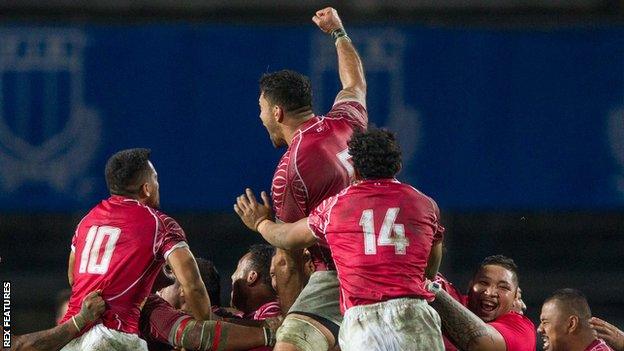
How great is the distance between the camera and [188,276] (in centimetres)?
723

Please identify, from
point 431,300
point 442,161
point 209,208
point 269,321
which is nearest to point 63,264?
point 209,208

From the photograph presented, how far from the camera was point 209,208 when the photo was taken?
12773 millimetres

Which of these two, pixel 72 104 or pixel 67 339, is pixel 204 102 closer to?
pixel 72 104

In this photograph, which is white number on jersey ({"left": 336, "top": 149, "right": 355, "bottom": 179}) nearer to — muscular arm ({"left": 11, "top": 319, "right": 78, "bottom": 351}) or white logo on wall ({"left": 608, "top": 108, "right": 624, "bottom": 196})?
muscular arm ({"left": 11, "top": 319, "right": 78, "bottom": 351})

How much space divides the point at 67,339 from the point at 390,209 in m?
1.87

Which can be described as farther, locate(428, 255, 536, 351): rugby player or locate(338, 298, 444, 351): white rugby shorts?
locate(428, 255, 536, 351): rugby player

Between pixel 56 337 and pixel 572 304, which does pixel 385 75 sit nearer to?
pixel 572 304

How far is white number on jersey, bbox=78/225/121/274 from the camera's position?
735 centimetres

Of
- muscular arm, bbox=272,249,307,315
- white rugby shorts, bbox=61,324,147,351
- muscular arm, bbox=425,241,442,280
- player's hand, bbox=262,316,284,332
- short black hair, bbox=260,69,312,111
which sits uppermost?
short black hair, bbox=260,69,312,111

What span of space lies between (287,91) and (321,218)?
976 millimetres

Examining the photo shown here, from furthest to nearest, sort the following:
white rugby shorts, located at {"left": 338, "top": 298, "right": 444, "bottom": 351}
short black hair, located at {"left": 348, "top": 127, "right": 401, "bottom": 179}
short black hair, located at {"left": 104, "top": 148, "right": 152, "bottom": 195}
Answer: short black hair, located at {"left": 104, "top": 148, "right": 152, "bottom": 195} < short black hair, located at {"left": 348, "top": 127, "right": 401, "bottom": 179} < white rugby shorts, located at {"left": 338, "top": 298, "right": 444, "bottom": 351}

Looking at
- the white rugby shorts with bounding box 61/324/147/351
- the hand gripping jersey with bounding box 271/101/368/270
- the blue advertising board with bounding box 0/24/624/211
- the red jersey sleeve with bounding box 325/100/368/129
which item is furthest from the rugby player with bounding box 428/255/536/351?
the blue advertising board with bounding box 0/24/624/211

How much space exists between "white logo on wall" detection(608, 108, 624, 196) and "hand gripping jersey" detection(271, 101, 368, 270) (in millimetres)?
6057

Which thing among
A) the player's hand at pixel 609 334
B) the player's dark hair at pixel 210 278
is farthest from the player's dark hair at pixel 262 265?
the player's hand at pixel 609 334
